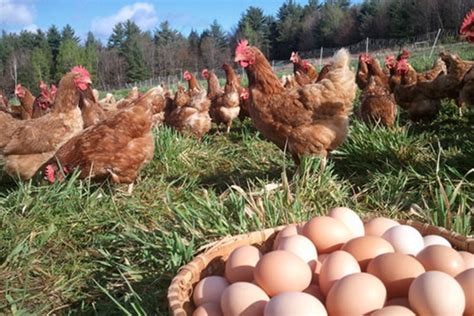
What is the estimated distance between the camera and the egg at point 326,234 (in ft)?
5.83

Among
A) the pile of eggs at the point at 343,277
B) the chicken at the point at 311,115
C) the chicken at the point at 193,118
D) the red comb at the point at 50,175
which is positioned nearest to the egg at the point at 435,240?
the pile of eggs at the point at 343,277

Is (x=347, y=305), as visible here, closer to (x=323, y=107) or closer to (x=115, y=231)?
(x=115, y=231)

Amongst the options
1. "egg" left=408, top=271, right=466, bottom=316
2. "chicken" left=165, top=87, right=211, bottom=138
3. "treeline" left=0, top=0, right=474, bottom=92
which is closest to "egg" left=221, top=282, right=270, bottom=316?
"egg" left=408, top=271, right=466, bottom=316

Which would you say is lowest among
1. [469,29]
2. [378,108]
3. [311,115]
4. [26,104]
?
[378,108]

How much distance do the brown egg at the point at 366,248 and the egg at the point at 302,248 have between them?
0.12m

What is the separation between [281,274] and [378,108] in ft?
15.8

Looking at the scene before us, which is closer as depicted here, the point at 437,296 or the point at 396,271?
the point at 437,296

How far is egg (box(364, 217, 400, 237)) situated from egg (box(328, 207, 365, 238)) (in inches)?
1.1

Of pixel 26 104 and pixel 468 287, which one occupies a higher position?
pixel 26 104

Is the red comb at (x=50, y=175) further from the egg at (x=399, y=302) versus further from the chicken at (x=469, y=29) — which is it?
the chicken at (x=469, y=29)

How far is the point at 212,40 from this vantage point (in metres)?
59.7

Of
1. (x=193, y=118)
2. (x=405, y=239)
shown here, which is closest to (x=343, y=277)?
(x=405, y=239)

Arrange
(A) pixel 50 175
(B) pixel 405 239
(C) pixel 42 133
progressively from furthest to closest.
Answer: (C) pixel 42 133 → (A) pixel 50 175 → (B) pixel 405 239

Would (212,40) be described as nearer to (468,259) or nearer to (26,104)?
(26,104)
